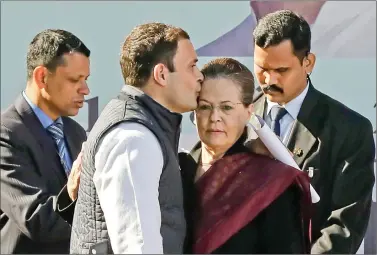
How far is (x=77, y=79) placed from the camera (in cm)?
267

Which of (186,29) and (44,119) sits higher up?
(186,29)

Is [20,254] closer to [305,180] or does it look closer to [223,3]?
[305,180]

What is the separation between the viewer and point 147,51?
1871mm

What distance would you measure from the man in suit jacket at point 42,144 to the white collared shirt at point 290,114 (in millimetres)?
664

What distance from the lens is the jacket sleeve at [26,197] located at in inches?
91.7

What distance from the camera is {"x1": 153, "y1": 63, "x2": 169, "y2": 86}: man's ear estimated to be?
1871mm

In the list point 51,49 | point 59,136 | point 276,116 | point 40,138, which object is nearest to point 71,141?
point 59,136

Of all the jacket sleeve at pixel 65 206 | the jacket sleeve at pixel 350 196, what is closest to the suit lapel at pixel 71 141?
the jacket sleeve at pixel 65 206

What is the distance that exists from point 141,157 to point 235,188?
0.34 m

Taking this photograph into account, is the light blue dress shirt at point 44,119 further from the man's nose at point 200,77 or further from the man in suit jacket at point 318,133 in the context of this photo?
the man's nose at point 200,77

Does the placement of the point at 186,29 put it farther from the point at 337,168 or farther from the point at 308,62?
the point at 337,168

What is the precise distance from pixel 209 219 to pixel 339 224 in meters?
0.44

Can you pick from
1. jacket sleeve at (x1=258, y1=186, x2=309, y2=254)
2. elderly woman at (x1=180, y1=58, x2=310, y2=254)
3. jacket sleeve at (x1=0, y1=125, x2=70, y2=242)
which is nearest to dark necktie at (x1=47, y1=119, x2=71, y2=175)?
jacket sleeve at (x1=0, y1=125, x2=70, y2=242)

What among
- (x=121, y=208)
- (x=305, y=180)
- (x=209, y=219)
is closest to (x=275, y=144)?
(x=305, y=180)
